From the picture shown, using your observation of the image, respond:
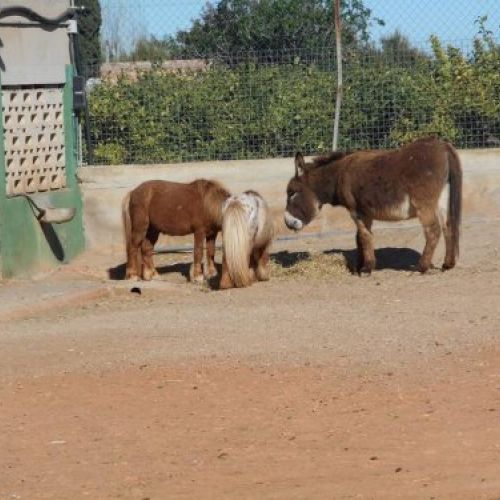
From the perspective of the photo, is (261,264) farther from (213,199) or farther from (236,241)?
(213,199)

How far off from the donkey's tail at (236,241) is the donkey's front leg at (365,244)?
47.7 inches

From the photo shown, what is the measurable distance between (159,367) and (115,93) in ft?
27.0

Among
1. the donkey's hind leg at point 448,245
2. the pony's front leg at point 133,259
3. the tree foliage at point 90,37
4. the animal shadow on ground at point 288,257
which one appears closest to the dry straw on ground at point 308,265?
the animal shadow on ground at point 288,257

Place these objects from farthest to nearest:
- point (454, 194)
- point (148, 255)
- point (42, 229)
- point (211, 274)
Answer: point (42, 229)
point (148, 255)
point (211, 274)
point (454, 194)

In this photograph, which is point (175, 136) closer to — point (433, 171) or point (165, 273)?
point (165, 273)

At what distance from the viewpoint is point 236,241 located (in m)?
13.4

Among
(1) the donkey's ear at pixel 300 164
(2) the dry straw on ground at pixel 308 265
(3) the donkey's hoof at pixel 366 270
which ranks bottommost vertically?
(2) the dry straw on ground at pixel 308 265

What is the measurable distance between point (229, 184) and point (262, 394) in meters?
8.40

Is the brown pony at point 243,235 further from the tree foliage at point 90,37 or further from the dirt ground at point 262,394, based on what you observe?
the tree foliage at point 90,37

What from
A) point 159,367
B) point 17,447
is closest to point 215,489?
point 17,447

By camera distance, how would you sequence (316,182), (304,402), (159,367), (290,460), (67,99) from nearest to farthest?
(290,460)
(304,402)
(159,367)
(316,182)
(67,99)

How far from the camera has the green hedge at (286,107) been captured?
1719 cm

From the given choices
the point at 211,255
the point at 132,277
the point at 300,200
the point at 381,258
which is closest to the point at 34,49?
the point at 132,277

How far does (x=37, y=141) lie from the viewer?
618 inches
